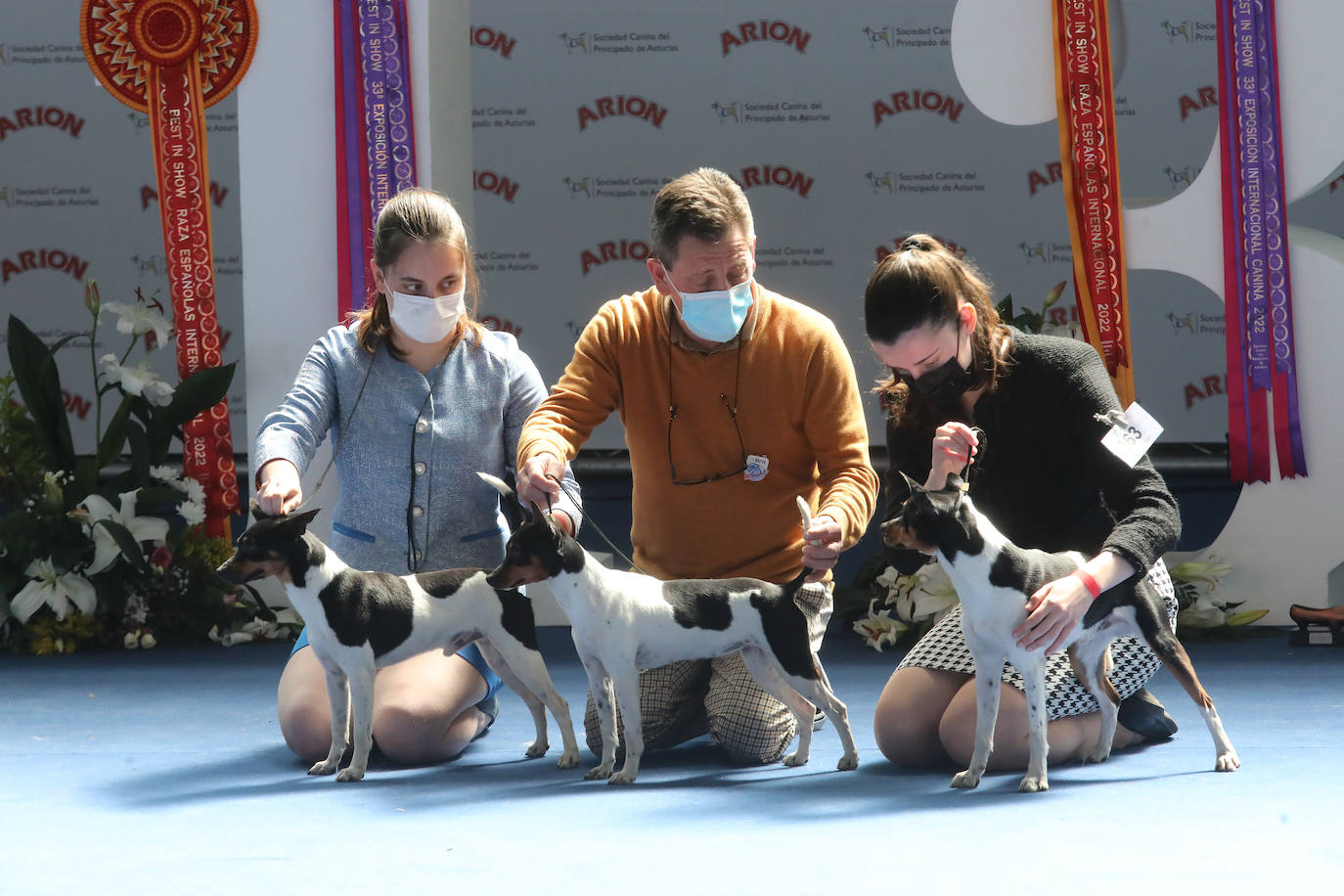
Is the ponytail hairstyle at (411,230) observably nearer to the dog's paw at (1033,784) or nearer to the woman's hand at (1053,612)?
the woman's hand at (1053,612)

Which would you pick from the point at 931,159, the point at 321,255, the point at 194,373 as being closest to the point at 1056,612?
the point at 321,255

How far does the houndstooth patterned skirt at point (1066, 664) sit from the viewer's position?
265 cm

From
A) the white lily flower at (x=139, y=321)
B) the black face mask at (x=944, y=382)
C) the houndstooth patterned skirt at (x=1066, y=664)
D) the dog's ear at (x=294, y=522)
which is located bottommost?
the houndstooth patterned skirt at (x=1066, y=664)

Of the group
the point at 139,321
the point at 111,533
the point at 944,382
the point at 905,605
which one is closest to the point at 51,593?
the point at 111,533

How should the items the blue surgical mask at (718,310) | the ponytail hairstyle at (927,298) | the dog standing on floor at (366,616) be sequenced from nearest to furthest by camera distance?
the ponytail hairstyle at (927,298)
the dog standing on floor at (366,616)
the blue surgical mask at (718,310)

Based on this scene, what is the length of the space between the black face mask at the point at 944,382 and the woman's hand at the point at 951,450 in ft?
0.34

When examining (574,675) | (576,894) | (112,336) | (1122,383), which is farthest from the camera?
(112,336)

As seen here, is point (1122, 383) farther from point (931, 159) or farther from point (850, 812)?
point (931, 159)

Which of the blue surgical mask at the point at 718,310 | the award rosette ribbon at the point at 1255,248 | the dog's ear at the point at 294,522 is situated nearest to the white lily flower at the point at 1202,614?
the award rosette ribbon at the point at 1255,248

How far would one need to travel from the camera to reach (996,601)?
2363 mm

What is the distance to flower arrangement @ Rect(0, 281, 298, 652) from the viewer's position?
14.1ft

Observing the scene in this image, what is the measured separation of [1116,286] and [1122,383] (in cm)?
30

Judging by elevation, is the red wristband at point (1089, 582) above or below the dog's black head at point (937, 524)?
below

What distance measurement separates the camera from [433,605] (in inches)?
104
